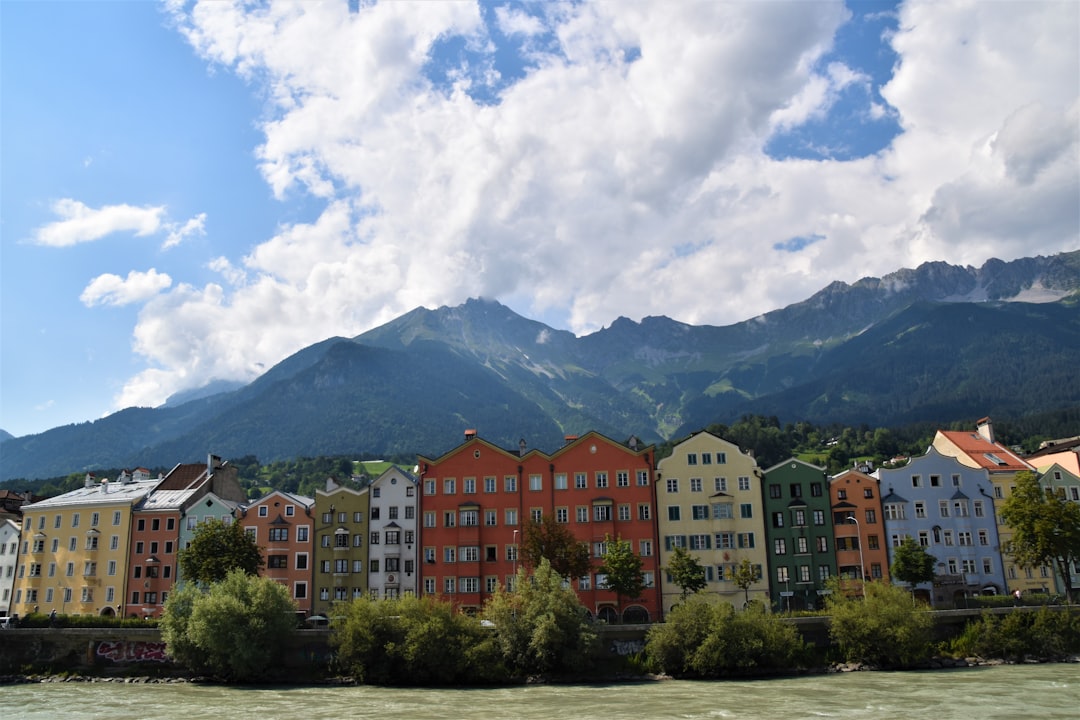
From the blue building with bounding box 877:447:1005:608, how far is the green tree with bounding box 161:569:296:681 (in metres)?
55.4

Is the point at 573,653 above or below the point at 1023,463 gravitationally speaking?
below

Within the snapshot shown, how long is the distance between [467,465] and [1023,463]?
56.9 metres

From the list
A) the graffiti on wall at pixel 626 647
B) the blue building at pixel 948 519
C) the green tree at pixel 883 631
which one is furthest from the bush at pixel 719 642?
the blue building at pixel 948 519

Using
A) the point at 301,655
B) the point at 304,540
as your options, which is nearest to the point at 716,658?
the point at 301,655

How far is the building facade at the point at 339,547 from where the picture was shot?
86.6 meters

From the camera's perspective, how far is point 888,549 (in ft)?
271

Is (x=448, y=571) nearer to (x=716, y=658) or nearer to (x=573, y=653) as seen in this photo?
(x=573, y=653)

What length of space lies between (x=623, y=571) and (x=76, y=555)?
61.0 m

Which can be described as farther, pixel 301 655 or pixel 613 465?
pixel 613 465

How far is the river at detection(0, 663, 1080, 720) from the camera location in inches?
1831

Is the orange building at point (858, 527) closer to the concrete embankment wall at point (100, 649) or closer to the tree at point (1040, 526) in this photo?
the tree at point (1040, 526)

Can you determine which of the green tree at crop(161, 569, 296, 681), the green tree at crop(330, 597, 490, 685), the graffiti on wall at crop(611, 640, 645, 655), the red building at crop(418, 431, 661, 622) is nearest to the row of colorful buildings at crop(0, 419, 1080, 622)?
the red building at crop(418, 431, 661, 622)

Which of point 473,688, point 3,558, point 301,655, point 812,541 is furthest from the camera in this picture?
point 3,558

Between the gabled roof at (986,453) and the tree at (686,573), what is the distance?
1347 inches
